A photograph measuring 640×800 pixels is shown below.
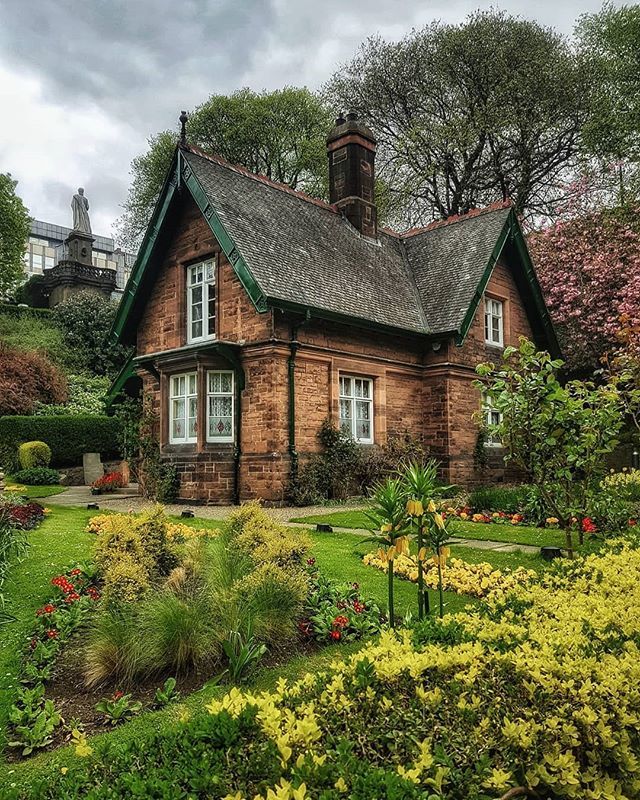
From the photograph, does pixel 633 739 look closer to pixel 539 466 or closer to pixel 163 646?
pixel 163 646

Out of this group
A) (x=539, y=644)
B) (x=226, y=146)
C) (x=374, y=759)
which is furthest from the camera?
(x=226, y=146)

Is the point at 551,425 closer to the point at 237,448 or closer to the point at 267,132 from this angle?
the point at 237,448

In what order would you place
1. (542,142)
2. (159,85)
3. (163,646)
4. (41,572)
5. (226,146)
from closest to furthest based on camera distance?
(163,646) → (41,572) → (159,85) → (542,142) → (226,146)

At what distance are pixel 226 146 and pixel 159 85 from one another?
25.2m

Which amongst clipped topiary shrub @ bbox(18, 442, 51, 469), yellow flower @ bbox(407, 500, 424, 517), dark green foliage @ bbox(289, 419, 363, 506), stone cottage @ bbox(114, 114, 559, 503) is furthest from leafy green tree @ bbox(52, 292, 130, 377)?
yellow flower @ bbox(407, 500, 424, 517)


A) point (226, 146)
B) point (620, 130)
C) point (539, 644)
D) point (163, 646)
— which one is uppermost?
point (226, 146)

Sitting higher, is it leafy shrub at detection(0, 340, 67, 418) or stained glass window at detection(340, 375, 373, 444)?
leafy shrub at detection(0, 340, 67, 418)

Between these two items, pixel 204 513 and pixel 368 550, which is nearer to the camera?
pixel 368 550

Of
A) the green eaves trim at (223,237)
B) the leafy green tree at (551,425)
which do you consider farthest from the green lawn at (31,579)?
the green eaves trim at (223,237)

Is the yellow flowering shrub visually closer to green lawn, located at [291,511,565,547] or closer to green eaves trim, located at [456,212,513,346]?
green lawn, located at [291,511,565,547]

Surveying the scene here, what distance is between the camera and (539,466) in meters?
7.37

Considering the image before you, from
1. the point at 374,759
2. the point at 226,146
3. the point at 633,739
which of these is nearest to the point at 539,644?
the point at 633,739

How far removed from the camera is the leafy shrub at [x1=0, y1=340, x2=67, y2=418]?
25.2 meters

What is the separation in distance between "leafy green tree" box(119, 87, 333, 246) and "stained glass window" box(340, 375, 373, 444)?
2396cm
